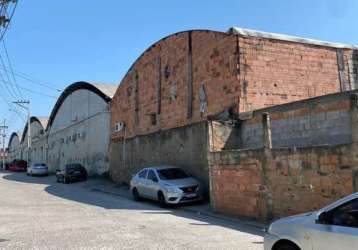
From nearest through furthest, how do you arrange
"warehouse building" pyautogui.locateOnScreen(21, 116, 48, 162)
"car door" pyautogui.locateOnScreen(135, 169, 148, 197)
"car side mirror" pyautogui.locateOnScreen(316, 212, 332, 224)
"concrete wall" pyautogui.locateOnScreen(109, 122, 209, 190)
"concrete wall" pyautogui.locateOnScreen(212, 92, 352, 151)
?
"car side mirror" pyautogui.locateOnScreen(316, 212, 332, 224) < "concrete wall" pyautogui.locateOnScreen(212, 92, 352, 151) < "car door" pyautogui.locateOnScreen(135, 169, 148, 197) < "concrete wall" pyautogui.locateOnScreen(109, 122, 209, 190) < "warehouse building" pyautogui.locateOnScreen(21, 116, 48, 162)

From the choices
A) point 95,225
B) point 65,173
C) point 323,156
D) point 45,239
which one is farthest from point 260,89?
point 65,173

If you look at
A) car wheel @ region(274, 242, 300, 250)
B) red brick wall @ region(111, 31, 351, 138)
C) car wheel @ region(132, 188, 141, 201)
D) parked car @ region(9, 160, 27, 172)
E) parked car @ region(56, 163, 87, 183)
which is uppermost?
red brick wall @ region(111, 31, 351, 138)

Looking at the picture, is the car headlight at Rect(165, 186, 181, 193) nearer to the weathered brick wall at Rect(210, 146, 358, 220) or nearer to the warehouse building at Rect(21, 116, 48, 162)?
the weathered brick wall at Rect(210, 146, 358, 220)

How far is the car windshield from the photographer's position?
20.9 metres

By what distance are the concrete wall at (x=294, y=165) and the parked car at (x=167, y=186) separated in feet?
6.64

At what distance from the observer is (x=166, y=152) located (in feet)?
86.6

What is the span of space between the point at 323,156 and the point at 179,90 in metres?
15.2

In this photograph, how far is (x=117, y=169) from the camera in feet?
114

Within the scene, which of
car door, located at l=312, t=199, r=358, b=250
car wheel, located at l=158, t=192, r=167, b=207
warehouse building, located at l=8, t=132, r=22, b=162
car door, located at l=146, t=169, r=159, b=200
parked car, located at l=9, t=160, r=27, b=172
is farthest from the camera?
warehouse building, located at l=8, t=132, r=22, b=162

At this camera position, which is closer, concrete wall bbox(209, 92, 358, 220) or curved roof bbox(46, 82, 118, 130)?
concrete wall bbox(209, 92, 358, 220)

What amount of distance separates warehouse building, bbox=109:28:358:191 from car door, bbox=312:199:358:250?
12796 millimetres

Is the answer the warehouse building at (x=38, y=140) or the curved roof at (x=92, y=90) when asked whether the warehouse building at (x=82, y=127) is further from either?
the warehouse building at (x=38, y=140)

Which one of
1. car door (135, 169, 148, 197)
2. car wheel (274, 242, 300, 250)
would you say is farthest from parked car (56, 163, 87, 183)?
car wheel (274, 242, 300, 250)

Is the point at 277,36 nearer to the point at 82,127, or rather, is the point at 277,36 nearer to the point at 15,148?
the point at 82,127
